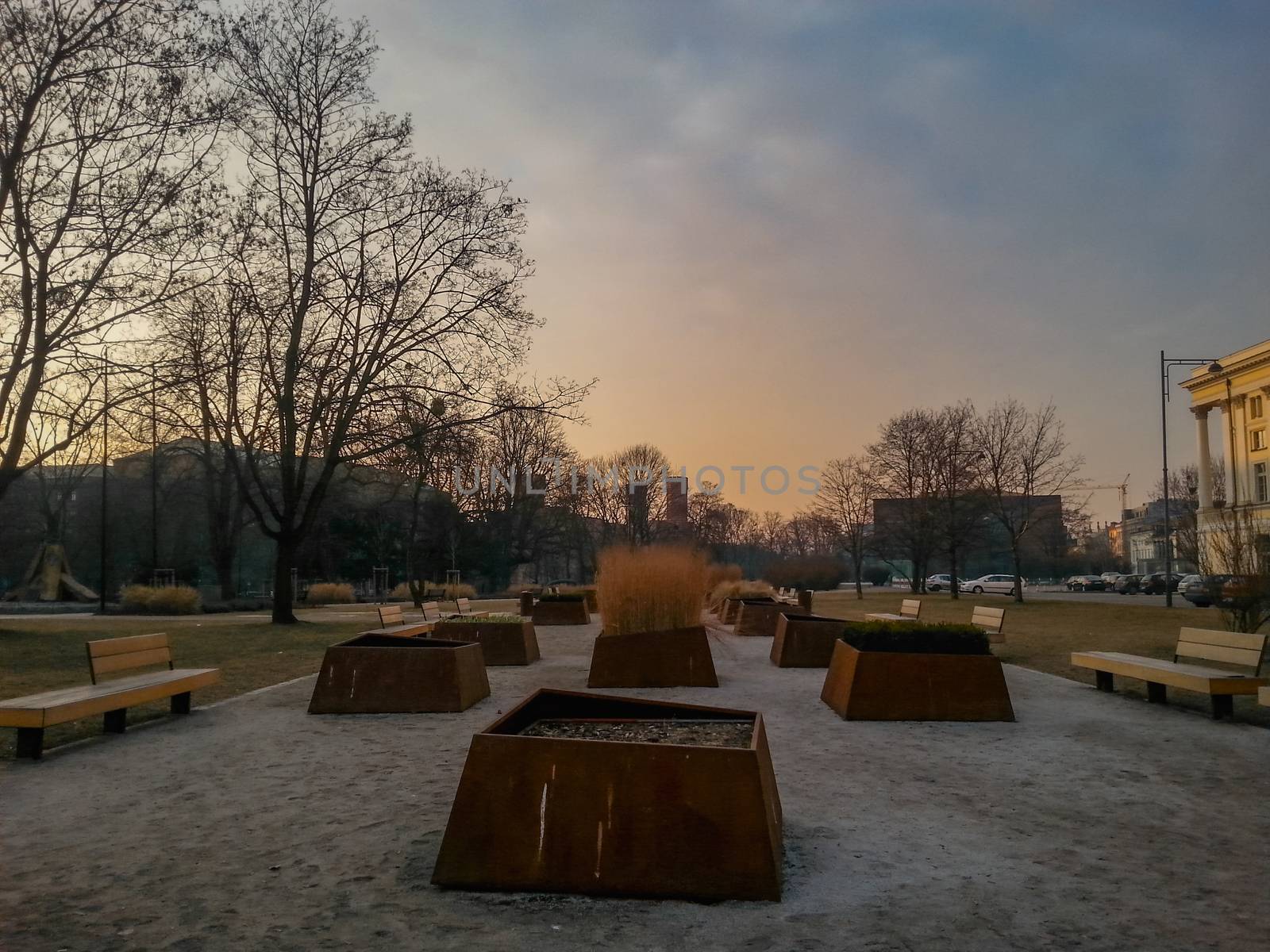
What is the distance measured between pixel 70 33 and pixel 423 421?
30.8 feet

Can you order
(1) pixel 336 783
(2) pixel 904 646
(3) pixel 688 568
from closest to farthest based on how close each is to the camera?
1. (1) pixel 336 783
2. (2) pixel 904 646
3. (3) pixel 688 568

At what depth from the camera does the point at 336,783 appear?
5.58 m

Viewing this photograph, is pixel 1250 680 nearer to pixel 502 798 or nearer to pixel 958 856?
pixel 958 856

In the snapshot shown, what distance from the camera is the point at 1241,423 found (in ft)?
189

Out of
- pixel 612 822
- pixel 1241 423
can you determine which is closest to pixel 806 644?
pixel 612 822

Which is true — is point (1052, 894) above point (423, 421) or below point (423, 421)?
below

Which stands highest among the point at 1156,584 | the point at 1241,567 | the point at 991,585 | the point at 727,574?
the point at 1241,567

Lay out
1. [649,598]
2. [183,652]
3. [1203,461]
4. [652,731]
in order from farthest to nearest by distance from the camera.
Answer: [1203,461]
[183,652]
[649,598]
[652,731]

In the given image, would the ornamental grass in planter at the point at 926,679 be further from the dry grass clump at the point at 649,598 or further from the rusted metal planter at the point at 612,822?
the rusted metal planter at the point at 612,822

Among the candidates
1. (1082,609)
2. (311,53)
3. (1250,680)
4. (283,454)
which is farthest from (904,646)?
(1082,609)

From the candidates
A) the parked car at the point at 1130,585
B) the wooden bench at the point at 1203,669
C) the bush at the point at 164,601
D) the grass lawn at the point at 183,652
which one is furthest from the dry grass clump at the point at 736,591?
the parked car at the point at 1130,585

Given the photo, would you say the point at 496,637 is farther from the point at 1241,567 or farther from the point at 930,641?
the point at 1241,567

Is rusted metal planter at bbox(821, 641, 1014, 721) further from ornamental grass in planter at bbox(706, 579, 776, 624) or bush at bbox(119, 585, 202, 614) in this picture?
bush at bbox(119, 585, 202, 614)

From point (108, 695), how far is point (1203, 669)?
895 cm
